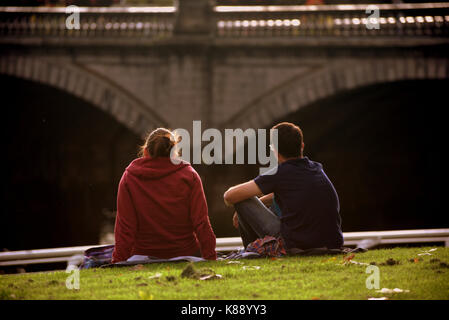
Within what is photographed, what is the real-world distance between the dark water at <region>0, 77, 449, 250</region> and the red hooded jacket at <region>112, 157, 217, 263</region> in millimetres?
9926

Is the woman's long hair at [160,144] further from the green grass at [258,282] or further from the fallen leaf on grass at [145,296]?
the fallen leaf on grass at [145,296]

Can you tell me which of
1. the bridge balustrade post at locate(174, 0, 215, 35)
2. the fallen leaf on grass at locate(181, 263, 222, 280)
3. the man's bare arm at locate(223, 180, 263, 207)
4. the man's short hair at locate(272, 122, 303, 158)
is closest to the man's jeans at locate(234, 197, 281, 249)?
the man's bare arm at locate(223, 180, 263, 207)

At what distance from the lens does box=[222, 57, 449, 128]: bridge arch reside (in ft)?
36.8

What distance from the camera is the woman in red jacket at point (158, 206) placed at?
12.5 feet

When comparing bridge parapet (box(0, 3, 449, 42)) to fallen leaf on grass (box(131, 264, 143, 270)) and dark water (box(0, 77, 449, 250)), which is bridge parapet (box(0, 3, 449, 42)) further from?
fallen leaf on grass (box(131, 264, 143, 270))

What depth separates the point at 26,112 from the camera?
1614 centimetres

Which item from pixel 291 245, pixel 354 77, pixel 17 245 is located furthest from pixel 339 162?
pixel 291 245

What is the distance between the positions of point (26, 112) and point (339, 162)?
8677 millimetres

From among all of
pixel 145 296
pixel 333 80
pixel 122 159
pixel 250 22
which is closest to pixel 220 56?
pixel 250 22

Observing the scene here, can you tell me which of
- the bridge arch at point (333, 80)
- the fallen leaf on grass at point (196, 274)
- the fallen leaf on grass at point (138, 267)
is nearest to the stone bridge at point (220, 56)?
the bridge arch at point (333, 80)

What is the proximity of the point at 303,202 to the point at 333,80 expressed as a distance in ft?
26.0

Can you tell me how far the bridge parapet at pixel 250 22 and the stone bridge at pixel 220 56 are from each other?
0.02 m

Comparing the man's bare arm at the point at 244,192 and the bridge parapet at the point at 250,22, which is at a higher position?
the bridge parapet at the point at 250,22

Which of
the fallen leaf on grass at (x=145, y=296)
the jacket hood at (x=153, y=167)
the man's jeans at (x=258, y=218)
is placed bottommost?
the fallen leaf on grass at (x=145, y=296)
